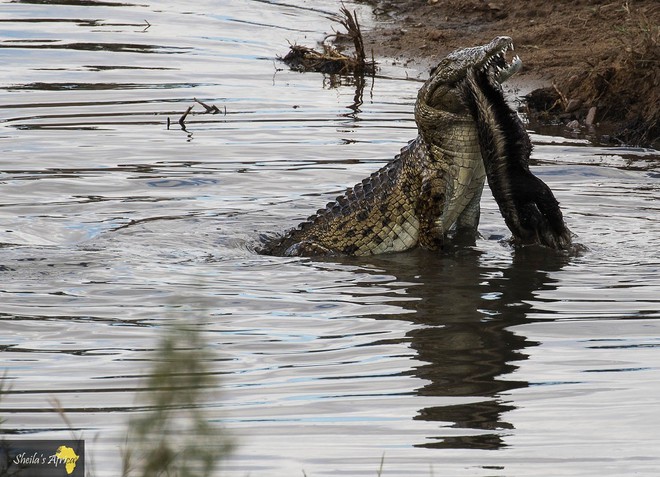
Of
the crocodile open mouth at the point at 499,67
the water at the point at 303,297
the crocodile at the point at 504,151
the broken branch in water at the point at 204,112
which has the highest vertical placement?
the crocodile open mouth at the point at 499,67

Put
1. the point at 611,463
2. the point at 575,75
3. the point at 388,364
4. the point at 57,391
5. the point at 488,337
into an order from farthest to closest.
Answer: the point at 575,75 → the point at 488,337 → the point at 388,364 → the point at 57,391 → the point at 611,463

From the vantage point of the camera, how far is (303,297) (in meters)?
6.61

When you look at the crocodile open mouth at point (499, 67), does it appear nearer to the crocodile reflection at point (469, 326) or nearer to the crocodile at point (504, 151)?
the crocodile at point (504, 151)

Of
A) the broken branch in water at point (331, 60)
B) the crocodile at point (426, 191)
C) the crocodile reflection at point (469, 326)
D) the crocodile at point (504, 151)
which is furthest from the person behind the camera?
the broken branch in water at point (331, 60)

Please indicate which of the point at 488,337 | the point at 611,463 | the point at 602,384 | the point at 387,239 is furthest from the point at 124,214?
the point at 611,463

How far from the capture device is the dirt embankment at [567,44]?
11.6 metres

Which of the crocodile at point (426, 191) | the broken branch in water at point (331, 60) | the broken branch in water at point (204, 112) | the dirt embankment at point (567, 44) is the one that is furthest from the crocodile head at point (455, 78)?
the broken branch in water at point (331, 60)

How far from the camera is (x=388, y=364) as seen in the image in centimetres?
541

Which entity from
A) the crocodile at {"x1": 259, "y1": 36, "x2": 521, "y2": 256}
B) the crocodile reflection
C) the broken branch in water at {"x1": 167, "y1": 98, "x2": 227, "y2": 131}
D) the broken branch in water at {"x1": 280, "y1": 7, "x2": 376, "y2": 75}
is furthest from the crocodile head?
the broken branch in water at {"x1": 280, "y1": 7, "x2": 376, "y2": 75}

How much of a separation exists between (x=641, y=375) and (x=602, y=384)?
0.22 metres

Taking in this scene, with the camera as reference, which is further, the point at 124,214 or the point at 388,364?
the point at 124,214

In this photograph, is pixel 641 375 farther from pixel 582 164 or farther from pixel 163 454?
pixel 582 164

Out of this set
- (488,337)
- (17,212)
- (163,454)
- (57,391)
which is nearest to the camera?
(163,454)

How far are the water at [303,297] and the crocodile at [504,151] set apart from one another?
0.42 meters
